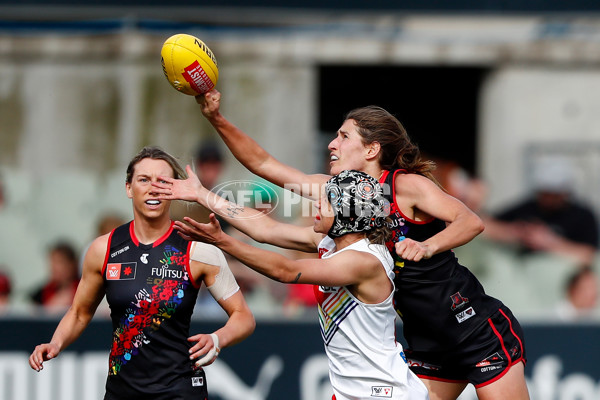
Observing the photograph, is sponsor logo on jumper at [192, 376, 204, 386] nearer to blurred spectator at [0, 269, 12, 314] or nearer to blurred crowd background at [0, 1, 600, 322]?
blurred spectator at [0, 269, 12, 314]

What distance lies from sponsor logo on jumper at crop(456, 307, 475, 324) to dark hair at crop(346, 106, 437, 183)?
2.54 ft

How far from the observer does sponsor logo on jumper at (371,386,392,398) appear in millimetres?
4430

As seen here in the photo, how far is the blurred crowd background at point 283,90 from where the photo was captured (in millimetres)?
9797

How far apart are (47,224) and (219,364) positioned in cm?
310

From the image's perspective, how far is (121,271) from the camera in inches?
190

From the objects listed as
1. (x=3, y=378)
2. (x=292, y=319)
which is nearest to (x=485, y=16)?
(x=292, y=319)

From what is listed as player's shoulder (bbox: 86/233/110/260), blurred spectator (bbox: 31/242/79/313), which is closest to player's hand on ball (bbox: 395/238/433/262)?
player's shoulder (bbox: 86/233/110/260)

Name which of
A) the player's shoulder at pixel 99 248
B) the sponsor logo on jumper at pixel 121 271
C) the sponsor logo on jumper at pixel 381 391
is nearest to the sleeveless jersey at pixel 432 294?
the sponsor logo on jumper at pixel 381 391

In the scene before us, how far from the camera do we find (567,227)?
9.46 meters

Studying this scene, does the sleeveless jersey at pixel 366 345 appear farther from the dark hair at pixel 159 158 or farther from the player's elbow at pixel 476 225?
the dark hair at pixel 159 158

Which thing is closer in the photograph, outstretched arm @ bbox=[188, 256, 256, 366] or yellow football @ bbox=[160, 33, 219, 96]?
outstretched arm @ bbox=[188, 256, 256, 366]

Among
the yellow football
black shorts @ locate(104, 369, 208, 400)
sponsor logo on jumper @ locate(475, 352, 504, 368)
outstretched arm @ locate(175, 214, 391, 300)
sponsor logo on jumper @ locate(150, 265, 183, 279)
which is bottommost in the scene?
black shorts @ locate(104, 369, 208, 400)

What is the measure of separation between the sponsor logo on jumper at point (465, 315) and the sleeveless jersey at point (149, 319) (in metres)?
1.49

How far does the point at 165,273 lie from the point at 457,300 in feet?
5.36
